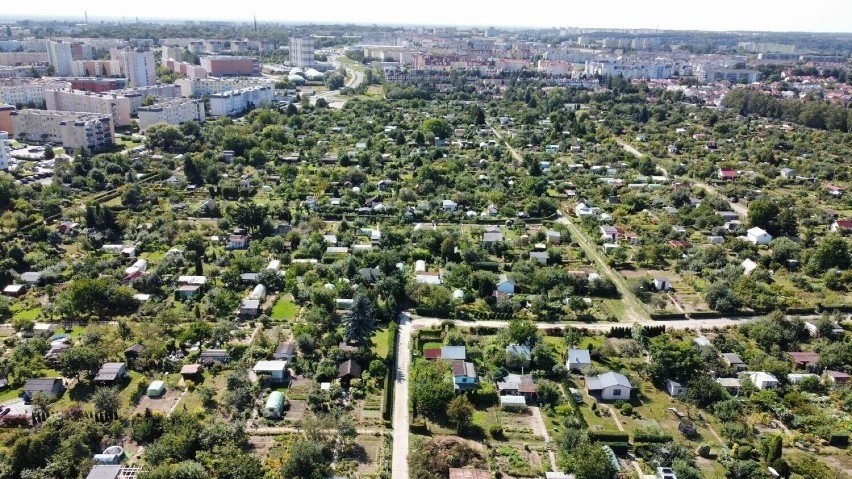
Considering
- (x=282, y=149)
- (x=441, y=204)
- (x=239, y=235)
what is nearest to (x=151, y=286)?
(x=239, y=235)

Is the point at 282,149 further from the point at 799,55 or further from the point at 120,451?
the point at 799,55

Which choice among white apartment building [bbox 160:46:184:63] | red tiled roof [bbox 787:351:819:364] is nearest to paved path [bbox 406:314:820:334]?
red tiled roof [bbox 787:351:819:364]

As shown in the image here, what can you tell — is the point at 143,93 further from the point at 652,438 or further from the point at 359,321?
the point at 652,438

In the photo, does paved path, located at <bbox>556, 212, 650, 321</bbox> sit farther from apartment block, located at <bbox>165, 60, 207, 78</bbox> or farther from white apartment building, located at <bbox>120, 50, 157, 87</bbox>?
white apartment building, located at <bbox>120, 50, 157, 87</bbox>

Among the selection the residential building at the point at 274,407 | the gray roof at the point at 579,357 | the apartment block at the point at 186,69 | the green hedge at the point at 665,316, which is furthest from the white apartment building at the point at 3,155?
the green hedge at the point at 665,316

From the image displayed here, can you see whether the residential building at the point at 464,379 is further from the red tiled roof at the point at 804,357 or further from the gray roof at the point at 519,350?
the red tiled roof at the point at 804,357
